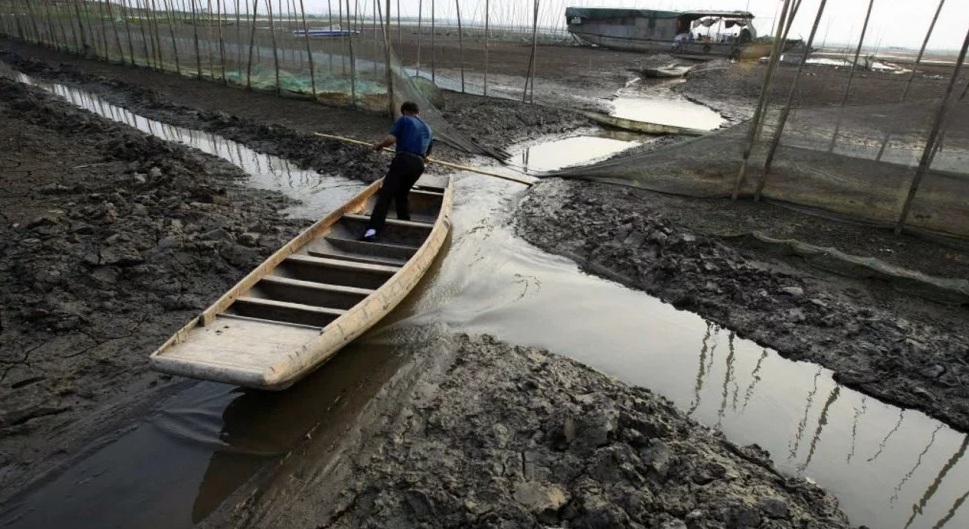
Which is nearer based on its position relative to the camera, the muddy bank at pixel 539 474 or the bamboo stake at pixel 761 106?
the muddy bank at pixel 539 474

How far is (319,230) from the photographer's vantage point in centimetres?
580

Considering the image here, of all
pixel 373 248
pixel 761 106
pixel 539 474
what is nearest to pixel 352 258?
pixel 373 248

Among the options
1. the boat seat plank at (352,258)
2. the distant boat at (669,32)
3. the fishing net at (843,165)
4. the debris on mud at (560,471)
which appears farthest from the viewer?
the distant boat at (669,32)

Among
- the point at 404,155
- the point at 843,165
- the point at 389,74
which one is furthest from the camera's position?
the point at 389,74

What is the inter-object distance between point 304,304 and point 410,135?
8.62 feet

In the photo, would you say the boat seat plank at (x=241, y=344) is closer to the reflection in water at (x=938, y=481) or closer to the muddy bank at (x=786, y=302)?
the muddy bank at (x=786, y=302)

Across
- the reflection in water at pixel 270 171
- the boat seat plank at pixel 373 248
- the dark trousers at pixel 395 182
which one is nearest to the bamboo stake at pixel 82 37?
the reflection in water at pixel 270 171

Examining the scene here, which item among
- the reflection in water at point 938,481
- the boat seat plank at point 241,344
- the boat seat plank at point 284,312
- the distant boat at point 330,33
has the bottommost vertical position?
the reflection in water at point 938,481

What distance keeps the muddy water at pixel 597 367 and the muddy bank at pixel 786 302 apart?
0.65ft

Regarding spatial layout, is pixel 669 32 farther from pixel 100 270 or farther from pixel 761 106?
pixel 100 270

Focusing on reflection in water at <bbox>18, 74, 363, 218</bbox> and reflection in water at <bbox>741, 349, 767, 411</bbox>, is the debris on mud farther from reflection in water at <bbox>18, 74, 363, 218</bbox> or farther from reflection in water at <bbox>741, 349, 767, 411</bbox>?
reflection in water at <bbox>18, 74, 363, 218</bbox>

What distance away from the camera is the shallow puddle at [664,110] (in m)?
16.5

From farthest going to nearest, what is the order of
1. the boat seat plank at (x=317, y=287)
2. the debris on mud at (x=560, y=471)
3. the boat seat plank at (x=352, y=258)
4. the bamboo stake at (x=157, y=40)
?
the bamboo stake at (x=157, y=40)
the boat seat plank at (x=352, y=258)
the boat seat plank at (x=317, y=287)
the debris on mud at (x=560, y=471)

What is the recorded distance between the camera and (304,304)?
4.60m
